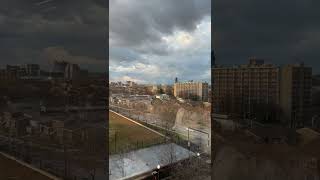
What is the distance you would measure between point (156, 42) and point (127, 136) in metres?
1.36

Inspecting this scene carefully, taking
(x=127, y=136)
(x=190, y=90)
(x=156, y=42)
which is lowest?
(x=127, y=136)

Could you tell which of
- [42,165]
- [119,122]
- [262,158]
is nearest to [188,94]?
[119,122]

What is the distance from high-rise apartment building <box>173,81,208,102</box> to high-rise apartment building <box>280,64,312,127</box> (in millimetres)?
1738

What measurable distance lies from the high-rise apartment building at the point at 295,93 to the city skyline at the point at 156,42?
80.5 inches

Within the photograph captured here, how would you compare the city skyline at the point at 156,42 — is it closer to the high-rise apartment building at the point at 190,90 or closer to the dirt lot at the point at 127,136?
the high-rise apartment building at the point at 190,90

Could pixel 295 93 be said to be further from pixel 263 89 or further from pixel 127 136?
pixel 127 136

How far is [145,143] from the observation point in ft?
17.4

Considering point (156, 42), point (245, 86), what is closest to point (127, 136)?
point (156, 42)

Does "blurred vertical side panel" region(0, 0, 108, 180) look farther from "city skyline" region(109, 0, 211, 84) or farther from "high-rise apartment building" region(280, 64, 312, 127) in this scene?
"high-rise apartment building" region(280, 64, 312, 127)

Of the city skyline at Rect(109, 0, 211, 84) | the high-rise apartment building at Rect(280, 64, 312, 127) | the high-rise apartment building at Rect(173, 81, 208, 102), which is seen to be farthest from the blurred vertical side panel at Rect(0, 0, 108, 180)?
the high-rise apartment building at Rect(280, 64, 312, 127)

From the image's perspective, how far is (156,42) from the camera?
499 centimetres

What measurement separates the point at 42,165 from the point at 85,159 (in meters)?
0.37

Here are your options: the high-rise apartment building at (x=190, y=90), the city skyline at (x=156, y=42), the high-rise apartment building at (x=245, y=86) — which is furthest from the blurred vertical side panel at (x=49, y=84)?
the high-rise apartment building at (x=245, y=86)

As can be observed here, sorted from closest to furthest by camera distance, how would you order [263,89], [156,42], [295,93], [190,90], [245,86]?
[295,93], [263,89], [245,86], [190,90], [156,42]
